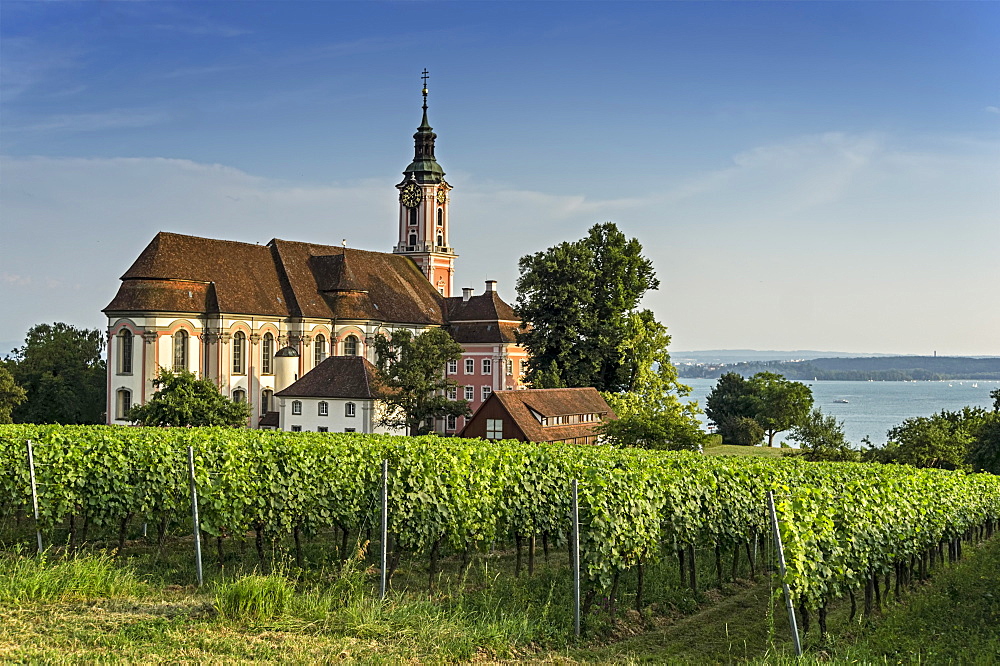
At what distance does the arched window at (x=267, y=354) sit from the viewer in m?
63.5

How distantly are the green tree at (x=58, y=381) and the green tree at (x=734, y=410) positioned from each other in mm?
51040

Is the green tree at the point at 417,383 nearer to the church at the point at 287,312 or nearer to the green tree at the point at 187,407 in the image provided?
the church at the point at 287,312

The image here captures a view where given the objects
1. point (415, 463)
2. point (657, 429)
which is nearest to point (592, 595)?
point (415, 463)

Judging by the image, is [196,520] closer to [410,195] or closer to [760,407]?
[410,195]

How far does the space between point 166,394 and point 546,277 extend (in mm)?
23242

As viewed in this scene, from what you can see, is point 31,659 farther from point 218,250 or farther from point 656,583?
point 218,250

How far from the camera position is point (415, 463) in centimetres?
1673

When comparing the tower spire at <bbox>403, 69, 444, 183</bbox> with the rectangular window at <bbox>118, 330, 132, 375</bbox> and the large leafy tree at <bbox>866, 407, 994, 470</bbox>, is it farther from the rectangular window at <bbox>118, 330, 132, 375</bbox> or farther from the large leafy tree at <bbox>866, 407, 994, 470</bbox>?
the large leafy tree at <bbox>866, 407, 994, 470</bbox>

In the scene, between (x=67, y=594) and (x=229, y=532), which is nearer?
(x=67, y=594)

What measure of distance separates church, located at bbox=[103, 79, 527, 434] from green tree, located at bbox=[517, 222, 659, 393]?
1167cm

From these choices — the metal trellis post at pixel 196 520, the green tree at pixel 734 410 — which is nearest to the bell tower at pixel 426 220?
the green tree at pixel 734 410

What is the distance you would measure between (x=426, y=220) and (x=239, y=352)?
27.2 metres

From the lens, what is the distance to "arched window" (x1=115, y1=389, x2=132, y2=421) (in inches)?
2280

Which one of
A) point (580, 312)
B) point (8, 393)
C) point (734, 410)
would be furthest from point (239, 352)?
point (734, 410)
